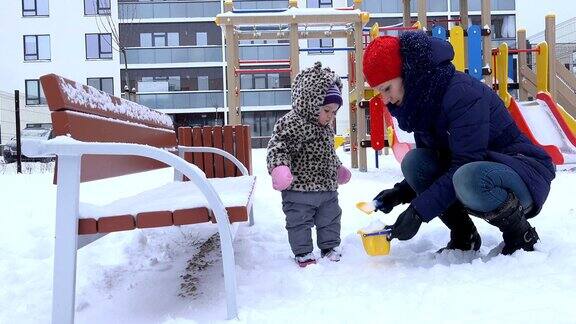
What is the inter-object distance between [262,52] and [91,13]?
9.82 m

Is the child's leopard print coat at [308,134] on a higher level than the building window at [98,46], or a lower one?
lower

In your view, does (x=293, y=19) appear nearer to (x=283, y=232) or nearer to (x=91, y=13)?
(x=283, y=232)

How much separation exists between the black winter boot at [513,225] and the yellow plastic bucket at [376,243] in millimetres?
441

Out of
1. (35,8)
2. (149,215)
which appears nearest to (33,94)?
(35,8)

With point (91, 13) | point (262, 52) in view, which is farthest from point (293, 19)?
point (91, 13)

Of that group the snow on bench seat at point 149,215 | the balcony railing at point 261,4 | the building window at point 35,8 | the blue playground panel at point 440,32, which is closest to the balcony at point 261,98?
the balcony railing at point 261,4

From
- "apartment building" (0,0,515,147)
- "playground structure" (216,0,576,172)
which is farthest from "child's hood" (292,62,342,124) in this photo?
"apartment building" (0,0,515,147)

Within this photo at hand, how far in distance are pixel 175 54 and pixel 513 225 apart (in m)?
27.2

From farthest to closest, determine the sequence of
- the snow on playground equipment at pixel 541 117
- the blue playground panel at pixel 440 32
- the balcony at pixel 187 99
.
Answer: the balcony at pixel 187 99, the snow on playground equipment at pixel 541 117, the blue playground panel at pixel 440 32

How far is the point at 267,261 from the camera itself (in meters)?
2.68

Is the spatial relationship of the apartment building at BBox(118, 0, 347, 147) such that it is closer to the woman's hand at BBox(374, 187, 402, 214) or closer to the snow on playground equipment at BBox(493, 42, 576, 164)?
the snow on playground equipment at BBox(493, 42, 576, 164)

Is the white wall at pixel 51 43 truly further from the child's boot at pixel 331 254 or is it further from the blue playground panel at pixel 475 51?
A: the child's boot at pixel 331 254

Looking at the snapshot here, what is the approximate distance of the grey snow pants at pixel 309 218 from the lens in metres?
2.65

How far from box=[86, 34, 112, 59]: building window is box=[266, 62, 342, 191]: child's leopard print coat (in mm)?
28302
